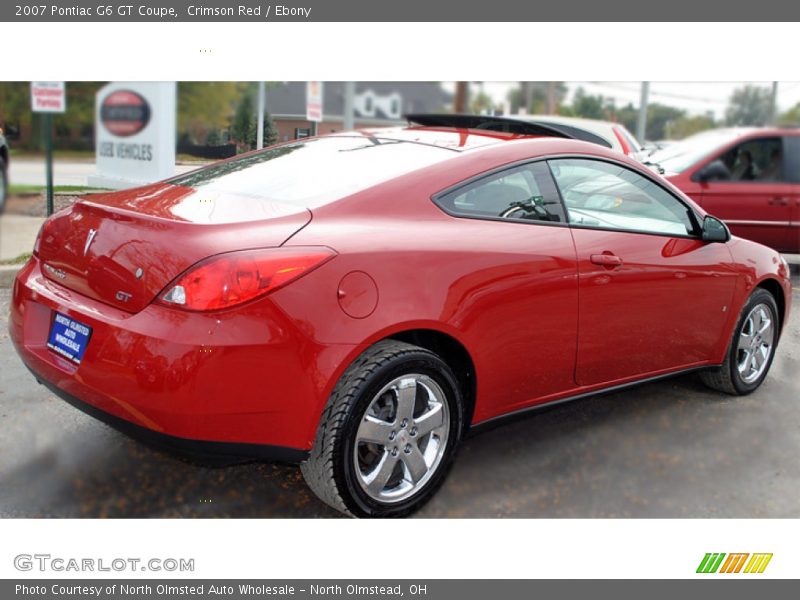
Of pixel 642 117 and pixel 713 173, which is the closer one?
pixel 713 173

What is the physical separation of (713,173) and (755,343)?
4.14 meters

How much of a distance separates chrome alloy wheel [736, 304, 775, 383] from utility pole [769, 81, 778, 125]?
1.80 metres

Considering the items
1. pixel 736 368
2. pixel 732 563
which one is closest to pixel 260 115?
pixel 736 368

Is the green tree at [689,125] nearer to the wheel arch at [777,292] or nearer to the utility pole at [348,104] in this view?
the utility pole at [348,104]

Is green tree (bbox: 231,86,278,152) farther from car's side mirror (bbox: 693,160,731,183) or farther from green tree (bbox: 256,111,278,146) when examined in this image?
car's side mirror (bbox: 693,160,731,183)

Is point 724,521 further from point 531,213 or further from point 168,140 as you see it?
point 168,140

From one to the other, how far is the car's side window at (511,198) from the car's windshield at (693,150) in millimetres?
5374

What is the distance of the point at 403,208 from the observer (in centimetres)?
293

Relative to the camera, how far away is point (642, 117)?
8516mm

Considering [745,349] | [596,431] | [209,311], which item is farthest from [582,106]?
[209,311]

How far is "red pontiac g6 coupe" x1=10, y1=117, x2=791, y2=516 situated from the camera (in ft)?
8.07

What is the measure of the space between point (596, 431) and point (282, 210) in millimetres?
1997

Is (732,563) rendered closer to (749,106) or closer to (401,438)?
Answer: (401,438)

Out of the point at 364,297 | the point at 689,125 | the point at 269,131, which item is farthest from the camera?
the point at 689,125
